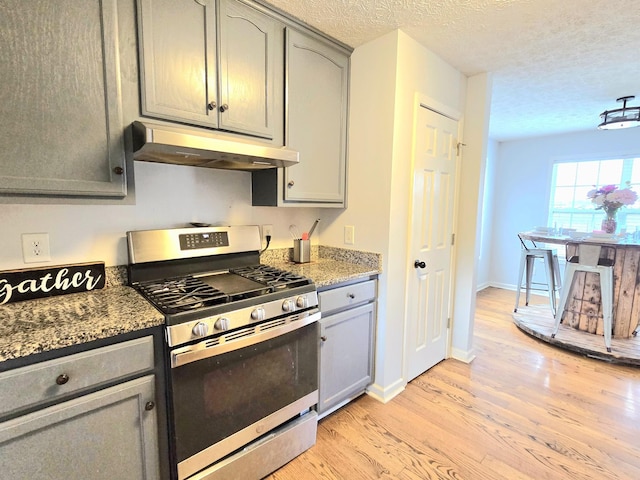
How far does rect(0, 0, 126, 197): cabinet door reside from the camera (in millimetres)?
1069

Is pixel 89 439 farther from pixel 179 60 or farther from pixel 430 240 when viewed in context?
pixel 430 240

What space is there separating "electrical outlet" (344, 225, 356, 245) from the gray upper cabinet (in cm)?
78

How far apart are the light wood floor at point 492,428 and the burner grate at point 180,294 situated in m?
0.97

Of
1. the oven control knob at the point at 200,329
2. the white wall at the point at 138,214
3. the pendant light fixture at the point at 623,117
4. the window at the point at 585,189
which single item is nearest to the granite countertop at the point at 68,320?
the oven control knob at the point at 200,329

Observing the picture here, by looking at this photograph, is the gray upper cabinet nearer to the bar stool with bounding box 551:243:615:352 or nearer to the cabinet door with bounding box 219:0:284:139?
the cabinet door with bounding box 219:0:284:139

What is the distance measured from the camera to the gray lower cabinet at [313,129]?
183 centimetres

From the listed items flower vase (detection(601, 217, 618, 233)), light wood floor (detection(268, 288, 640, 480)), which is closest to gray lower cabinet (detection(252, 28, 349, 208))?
light wood floor (detection(268, 288, 640, 480))

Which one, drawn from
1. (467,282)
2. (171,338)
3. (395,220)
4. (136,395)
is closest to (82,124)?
(171,338)

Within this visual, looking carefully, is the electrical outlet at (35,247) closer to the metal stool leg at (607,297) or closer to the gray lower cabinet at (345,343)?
the gray lower cabinet at (345,343)

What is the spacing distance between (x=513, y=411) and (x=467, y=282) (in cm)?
95

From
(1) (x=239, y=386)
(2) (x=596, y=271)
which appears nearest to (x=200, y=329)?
(1) (x=239, y=386)

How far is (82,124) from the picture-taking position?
1.20 meters

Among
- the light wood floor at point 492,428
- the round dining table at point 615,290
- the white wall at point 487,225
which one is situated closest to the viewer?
the light wood floor at point 492,428

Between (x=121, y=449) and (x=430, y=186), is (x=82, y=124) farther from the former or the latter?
(x=430, y=186)
